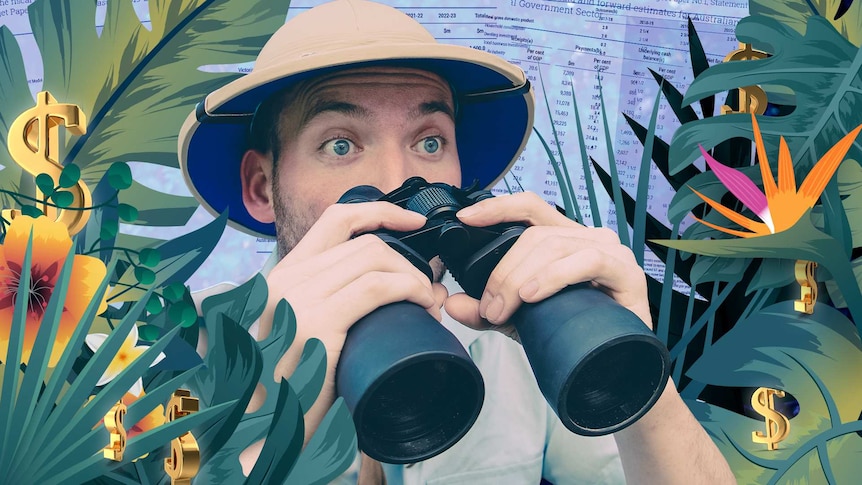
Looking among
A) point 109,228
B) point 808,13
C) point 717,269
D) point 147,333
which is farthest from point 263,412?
point 808,13

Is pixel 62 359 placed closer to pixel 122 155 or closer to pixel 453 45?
pixel 122 155

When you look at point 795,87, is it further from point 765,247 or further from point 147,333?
point 147,333

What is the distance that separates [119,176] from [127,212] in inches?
1.6

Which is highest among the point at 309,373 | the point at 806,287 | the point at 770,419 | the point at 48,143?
the point at 48,143

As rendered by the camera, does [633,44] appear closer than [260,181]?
No

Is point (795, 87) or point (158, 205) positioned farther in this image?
point (795, 87)

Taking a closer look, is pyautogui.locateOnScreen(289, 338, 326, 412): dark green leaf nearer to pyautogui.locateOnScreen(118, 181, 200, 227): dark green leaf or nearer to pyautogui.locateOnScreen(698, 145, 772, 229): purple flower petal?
pyautogui.locateOnScreen(118, 181, 200, 227): dark green leaf

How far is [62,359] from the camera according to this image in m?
0.92

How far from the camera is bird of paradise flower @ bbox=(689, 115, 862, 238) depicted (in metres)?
1.20

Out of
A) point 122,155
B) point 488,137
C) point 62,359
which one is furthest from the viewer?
point 488,137

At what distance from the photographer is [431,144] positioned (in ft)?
3.57

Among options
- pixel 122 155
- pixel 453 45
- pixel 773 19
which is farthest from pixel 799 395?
pixel 122 155

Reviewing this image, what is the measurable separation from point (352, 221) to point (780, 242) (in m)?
0.54

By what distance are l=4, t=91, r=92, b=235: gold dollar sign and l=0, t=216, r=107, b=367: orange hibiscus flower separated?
0.02 meters
